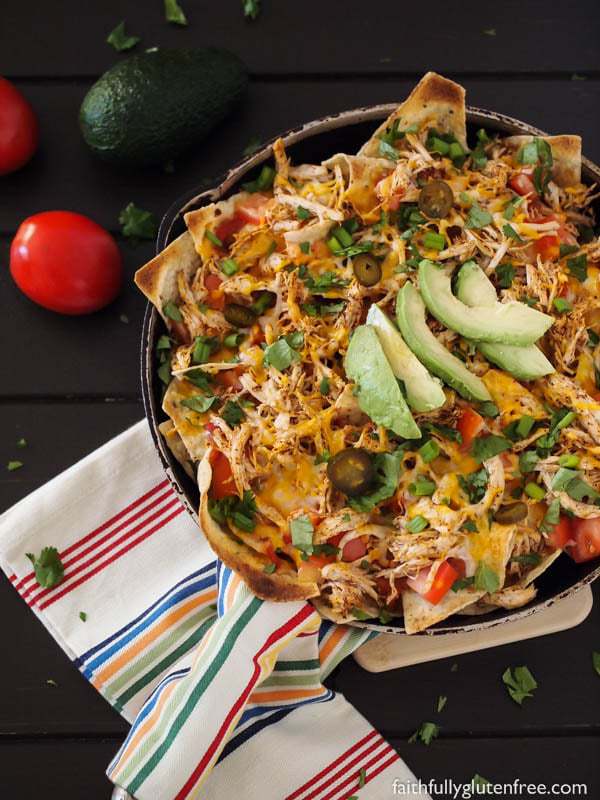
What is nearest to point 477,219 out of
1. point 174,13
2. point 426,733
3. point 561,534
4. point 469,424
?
point 469,424

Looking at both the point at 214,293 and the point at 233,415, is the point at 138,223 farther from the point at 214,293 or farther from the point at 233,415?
the point at 233,415

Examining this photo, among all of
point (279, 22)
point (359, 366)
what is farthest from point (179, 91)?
point (359, 366)

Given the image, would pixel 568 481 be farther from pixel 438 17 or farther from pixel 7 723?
pixel 7 723

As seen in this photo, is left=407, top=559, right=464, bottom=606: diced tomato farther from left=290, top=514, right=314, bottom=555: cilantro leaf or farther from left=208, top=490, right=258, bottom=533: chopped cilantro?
left=208, top=490, right=258, bottom=533: chopped cilantro

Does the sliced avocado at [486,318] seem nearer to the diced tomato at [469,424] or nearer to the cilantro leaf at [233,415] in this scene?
the diced tomato at [469,424]

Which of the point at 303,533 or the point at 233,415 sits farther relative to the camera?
the point at 233,415

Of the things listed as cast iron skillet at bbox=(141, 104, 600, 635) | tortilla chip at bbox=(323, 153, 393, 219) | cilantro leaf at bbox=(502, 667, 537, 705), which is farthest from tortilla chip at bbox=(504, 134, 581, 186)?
cilantro leaf at bbox=(502, 667, 537, 705)
